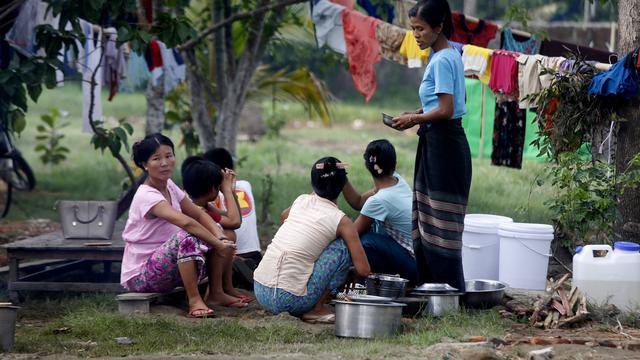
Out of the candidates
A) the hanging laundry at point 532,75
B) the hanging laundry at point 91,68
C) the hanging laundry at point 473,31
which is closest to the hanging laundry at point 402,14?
the hanging laundry at point 473,31

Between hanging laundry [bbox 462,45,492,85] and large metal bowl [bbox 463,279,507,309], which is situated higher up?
hanging laundry [bbox 462,45,492,85]

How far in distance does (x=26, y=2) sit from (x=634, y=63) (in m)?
4.91

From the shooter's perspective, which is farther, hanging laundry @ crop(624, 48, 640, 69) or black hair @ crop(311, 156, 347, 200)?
hanging laundry @ crop(624, 48, 640, 69)

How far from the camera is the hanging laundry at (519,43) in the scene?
343 inches

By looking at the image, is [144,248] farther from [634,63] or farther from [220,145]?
[220,145]

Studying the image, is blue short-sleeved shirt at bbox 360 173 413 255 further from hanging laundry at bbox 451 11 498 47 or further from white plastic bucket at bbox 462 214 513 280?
hanging laundry at bbox 451 11 498 47

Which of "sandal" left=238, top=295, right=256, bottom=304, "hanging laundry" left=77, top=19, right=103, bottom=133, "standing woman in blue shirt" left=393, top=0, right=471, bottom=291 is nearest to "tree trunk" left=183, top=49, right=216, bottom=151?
"hanging laundry" left=77, top=19, right=103, bottom=133

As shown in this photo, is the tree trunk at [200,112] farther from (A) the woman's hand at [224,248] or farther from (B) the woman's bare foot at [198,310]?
(B) the woman's bare foot at [198,310]

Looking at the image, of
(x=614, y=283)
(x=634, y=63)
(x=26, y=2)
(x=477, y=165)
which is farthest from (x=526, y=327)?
(x=477, y=165)

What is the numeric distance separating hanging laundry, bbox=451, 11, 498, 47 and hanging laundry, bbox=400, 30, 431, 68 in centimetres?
45

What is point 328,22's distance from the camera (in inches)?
377

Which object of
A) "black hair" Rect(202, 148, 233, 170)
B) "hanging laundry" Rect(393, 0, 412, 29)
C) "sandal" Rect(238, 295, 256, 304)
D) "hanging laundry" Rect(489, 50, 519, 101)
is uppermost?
"hanging laundry" Rect(393, 0, 412, 29)

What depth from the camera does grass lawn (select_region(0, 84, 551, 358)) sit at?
16.3 ft

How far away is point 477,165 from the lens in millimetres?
13133
